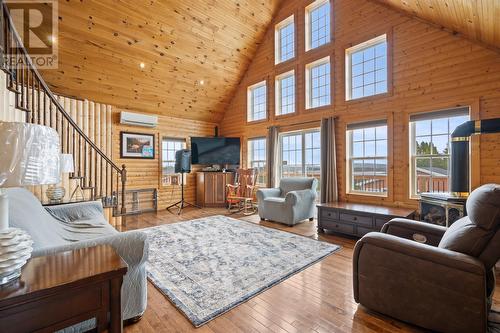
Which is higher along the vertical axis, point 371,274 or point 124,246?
point 124,246

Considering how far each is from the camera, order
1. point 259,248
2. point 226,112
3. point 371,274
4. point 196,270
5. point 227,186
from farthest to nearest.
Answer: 1. point 226,112
2. point 227,186
3. point 259,248
4. point 196,270
5. point 371,274

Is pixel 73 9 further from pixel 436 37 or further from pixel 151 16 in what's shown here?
pixel 436 37

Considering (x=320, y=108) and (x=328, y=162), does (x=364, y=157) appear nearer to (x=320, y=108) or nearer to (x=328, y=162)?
(x=328, y=162)

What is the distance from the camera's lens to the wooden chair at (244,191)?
5770 mm

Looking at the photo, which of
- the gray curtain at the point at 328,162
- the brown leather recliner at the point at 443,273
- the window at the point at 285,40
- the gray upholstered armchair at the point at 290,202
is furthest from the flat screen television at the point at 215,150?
the brown leather recliner at the point at 443,273

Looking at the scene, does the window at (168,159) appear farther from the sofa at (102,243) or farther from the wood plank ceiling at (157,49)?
the sofa at (102,243)

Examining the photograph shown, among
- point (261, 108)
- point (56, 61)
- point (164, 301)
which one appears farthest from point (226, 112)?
point (164, 301)

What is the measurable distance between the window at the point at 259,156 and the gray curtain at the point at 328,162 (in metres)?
1.93

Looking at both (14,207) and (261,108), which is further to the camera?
(261,108)

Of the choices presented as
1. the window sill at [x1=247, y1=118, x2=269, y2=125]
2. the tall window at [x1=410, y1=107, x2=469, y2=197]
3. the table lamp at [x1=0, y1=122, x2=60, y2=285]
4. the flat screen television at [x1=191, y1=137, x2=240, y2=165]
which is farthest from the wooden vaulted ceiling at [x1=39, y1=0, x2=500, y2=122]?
the table lamp at [x1=0, y1=122, x2=60, y2=285]

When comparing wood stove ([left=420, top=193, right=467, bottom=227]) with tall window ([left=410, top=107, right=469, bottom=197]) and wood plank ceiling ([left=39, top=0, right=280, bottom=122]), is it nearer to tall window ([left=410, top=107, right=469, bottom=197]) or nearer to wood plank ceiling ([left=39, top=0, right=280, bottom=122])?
tall window ([left=410, top=107, right=469, bottom=197])

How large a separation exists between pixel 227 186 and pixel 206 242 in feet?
9.58

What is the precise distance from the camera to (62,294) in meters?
0.98

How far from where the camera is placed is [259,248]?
3.19m
